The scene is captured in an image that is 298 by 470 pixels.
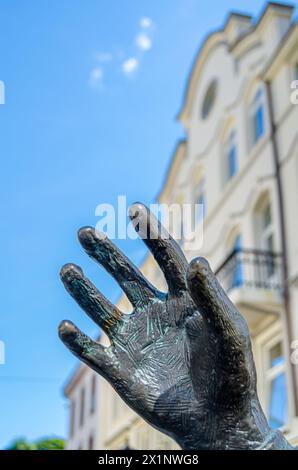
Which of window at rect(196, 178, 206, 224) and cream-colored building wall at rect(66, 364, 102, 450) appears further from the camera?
cream-colored building wall at rect(66, 364, 102, 450)

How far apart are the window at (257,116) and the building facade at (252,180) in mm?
21

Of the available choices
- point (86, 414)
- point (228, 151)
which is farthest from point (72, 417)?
point (228, 151)

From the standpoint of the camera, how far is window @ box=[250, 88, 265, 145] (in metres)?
14.3

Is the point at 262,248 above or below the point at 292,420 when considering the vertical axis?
above

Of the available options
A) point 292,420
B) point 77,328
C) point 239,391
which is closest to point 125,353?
point 77,328

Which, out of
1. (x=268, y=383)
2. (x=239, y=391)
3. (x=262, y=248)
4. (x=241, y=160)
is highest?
(x=241, y=160)

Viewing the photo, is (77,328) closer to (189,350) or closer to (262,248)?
(189,350)

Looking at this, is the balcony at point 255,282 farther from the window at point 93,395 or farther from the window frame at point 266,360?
the window at point 93,395

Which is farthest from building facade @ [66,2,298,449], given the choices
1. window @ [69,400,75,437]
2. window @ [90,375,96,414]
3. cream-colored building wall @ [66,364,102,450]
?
window @ [69,400,75,437]

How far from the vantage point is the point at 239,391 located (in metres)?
2.06

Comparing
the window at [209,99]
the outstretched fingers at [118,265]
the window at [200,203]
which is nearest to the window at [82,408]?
the window at [200,203]

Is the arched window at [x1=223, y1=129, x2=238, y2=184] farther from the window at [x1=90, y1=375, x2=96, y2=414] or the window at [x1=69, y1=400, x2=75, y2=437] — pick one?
the window at [x1=69, y1=400, x2=75, y2=437]

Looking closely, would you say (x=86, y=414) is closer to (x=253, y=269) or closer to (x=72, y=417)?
(x=72, y=417)

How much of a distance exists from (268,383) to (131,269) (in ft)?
33.9
